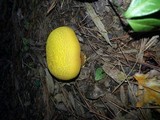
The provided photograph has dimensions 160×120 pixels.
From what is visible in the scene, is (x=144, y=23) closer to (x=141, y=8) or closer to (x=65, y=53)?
(x=141, y=8)

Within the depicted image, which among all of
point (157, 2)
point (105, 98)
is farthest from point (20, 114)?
point (157, 2)

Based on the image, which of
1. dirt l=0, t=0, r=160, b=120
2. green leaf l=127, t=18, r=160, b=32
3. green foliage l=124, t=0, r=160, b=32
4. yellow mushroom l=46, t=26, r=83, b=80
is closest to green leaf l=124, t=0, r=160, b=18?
green foliage l=124, t=0, r=160, b=32

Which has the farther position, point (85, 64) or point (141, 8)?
point (85, 64)

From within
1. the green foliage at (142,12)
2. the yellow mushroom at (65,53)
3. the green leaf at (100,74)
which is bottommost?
the green leaf at (100,74)

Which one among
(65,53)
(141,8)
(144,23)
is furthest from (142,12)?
(65,53)

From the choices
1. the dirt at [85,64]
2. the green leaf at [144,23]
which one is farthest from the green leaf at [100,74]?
the green leaf at [144,23]

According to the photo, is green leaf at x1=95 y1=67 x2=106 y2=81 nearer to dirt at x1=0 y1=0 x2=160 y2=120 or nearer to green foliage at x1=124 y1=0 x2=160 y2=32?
dirt at x1=0 y1=0 x2=160 y2=120

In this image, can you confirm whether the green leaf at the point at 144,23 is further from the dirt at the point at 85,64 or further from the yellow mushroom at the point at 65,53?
the yellow mushroom at the point at 65,53
